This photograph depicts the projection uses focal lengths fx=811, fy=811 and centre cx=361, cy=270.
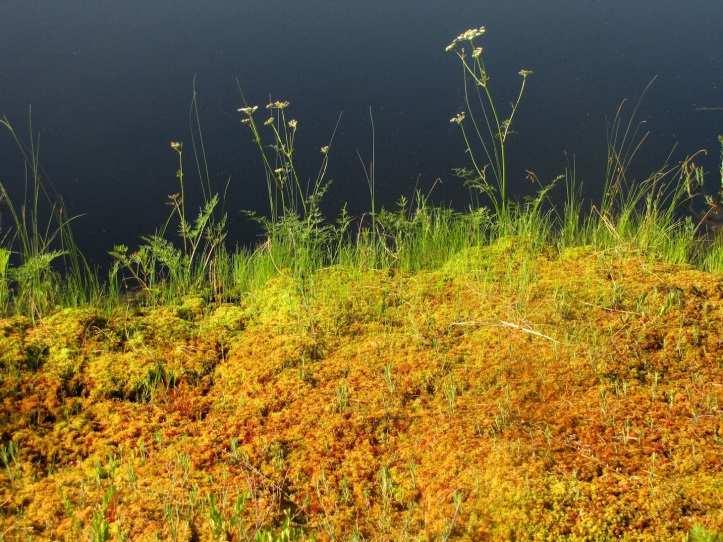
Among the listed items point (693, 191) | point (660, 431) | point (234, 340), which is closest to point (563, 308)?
point (660, 431)

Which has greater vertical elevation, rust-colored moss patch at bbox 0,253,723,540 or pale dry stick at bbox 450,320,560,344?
pale dry stick at bbox 450,320,560,344

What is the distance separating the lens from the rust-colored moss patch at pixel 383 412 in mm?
2117

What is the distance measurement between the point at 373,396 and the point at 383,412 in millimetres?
100

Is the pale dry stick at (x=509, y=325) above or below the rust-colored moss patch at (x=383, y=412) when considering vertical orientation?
above

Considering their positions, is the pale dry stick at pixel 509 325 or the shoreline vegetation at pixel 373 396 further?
the pale dry stick at pixel 509 325

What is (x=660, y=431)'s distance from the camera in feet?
7.84

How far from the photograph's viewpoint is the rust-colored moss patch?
2.12 meters

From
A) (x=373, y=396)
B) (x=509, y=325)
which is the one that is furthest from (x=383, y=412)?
(x=509, y=325)

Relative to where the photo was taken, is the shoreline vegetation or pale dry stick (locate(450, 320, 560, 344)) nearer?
the shoreline vegetation

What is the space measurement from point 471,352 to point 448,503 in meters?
0.77

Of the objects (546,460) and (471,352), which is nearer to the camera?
(546,460)

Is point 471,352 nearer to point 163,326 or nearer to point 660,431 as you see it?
point 660,431

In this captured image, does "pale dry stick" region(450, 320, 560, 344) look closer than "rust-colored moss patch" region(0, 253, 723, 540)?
No

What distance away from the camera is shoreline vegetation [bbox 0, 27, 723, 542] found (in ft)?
6.97
